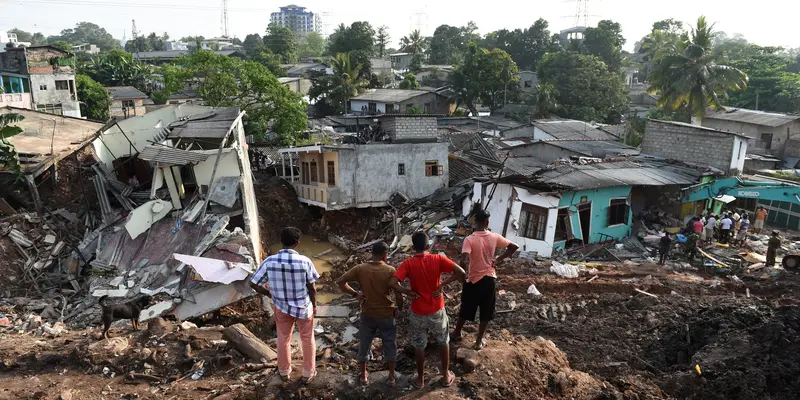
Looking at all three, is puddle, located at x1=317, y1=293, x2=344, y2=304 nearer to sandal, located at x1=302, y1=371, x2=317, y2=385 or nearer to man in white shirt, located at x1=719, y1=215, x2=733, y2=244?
sandal, located at x1=302, y1=371, x2=317, y2=385

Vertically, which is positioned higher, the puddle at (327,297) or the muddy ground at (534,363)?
the muddy ground at (534,363)

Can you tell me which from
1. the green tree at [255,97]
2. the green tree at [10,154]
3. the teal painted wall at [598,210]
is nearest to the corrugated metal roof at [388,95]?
the green tree at [255,97]

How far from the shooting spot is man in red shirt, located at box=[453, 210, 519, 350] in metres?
5.80

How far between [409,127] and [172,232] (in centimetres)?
986

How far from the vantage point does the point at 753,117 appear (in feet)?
101

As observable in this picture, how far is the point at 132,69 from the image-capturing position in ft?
149

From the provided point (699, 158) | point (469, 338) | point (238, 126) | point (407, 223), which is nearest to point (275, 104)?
point (238, 126)

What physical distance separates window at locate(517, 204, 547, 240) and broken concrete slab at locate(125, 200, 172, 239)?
911 centimetres

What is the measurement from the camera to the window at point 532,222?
14.8 metres

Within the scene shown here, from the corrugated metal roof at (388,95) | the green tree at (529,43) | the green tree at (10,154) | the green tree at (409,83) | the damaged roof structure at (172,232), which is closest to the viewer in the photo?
the damaged roof structure at (172,232)

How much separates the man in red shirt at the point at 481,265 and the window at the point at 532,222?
915cm

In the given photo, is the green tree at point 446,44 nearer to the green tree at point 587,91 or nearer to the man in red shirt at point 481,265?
the green tree at point 587,91

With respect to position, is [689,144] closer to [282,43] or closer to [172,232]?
[172,232]

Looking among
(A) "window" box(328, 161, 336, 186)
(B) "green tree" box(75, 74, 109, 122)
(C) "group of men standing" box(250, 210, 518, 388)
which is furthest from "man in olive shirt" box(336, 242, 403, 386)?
(B) "green tree" box(75, 74, 109, 122)
